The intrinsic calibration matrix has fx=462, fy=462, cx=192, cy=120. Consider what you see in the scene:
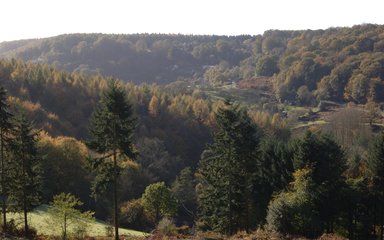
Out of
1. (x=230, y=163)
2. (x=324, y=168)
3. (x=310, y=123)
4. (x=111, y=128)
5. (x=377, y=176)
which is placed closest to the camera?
(x=111, y=128)

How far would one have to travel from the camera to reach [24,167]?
130 ft

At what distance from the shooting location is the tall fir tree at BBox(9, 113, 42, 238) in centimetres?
3891

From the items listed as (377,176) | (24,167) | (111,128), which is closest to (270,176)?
(377,176)

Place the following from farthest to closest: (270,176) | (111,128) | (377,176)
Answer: (270,176), (377,176), (111,128)

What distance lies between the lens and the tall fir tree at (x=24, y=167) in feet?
128

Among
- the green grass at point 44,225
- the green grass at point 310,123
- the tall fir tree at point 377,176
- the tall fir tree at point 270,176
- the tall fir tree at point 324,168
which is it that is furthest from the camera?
the green grass at point 310,123

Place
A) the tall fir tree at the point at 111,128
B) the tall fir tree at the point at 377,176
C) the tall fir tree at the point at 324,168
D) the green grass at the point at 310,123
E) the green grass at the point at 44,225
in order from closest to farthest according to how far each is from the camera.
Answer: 1. the tall fir tree at the point at 111,128
2. the green grass at the point at 44,225
3. the tall fir tree at the point at 324,168
4. the tall fir tree at the point at 377,176
5. the green grass at the point at 310,123

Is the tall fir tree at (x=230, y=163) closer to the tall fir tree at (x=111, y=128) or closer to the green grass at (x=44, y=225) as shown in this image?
the green grass at (x=44, y=225)

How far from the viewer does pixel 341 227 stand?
60.5m

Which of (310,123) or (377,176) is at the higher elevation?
(377,176)

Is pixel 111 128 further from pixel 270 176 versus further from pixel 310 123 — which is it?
pixel 310 123

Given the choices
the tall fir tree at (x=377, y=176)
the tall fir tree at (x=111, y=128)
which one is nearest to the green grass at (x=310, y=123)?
the tall fir tree at (x=377, y=176)

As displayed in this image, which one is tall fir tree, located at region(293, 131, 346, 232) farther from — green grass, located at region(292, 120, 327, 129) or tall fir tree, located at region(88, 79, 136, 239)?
green grass, located at region(292, 120, 327, 129)

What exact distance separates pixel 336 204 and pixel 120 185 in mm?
40555
